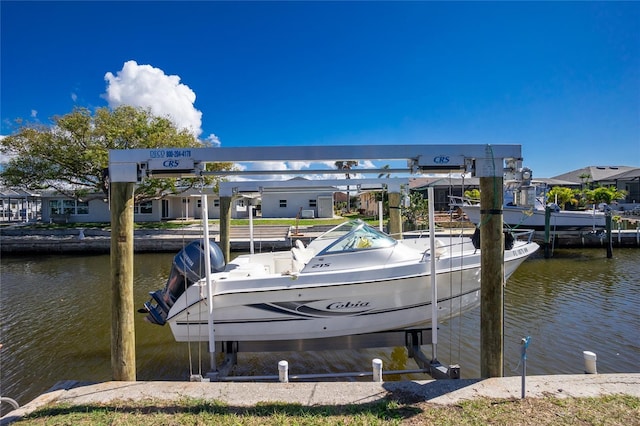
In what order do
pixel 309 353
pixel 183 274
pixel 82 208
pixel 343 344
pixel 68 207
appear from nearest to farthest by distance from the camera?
pixel 183 274, pixel 343 344, pixel 309 353, pixel 82 208, pixel 68 207

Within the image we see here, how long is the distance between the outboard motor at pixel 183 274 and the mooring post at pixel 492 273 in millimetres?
3868

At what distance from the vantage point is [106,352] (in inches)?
247

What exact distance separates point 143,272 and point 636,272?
19086 mm

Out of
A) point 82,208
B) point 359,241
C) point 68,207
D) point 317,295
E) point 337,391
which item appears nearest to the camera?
point 337,391

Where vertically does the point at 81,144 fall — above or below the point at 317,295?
above

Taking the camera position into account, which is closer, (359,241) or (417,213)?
(359,241)

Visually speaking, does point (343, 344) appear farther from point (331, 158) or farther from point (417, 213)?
point (417, 213)

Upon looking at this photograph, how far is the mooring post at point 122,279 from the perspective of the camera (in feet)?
13.0

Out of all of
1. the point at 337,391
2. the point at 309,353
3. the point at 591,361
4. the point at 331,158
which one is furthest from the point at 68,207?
the point at 591,361

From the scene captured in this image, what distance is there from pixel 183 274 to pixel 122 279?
Result: 1.12m

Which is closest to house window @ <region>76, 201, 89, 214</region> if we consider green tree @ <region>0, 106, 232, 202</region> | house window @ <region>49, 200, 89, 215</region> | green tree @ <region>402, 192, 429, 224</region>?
house window @ <region>49, 200, 89, 215</region>

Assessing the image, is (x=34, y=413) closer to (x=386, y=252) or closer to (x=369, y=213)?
(x=386, y=252)

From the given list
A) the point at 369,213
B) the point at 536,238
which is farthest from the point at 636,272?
the point at 369,213

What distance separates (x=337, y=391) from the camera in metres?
3.63
